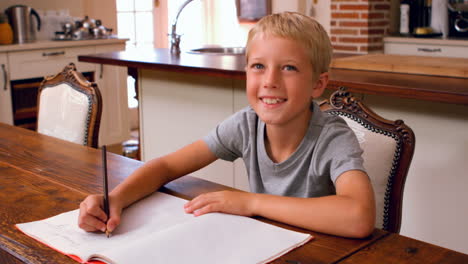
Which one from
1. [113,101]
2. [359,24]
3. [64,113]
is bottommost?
[113,101]

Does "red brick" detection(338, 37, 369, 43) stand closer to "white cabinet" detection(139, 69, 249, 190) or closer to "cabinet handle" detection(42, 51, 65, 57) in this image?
"white cabinet" detection(139, 69, 249, 190)

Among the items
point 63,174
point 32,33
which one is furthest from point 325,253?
point 32,33

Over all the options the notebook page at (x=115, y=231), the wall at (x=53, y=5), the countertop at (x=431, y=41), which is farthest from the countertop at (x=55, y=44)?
the notebook page at (x=115, y=231)

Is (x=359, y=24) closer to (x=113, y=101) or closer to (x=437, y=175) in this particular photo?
(x=113, y=101)

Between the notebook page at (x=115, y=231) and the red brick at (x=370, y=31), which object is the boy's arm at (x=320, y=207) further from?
the red brick at (x=370, y=31)

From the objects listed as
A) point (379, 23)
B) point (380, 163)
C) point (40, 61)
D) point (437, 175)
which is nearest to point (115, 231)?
point (380, 163)

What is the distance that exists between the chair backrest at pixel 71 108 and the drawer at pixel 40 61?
1757 millimetres

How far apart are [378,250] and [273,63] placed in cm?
42

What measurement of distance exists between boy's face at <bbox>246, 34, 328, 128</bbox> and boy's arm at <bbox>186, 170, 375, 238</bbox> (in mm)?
179

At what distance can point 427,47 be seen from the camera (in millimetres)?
4227

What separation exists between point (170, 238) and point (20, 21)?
3545 millimetres

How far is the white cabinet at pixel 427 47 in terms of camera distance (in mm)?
4055

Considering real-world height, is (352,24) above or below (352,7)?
below

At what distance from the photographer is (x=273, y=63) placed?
1124 mm
